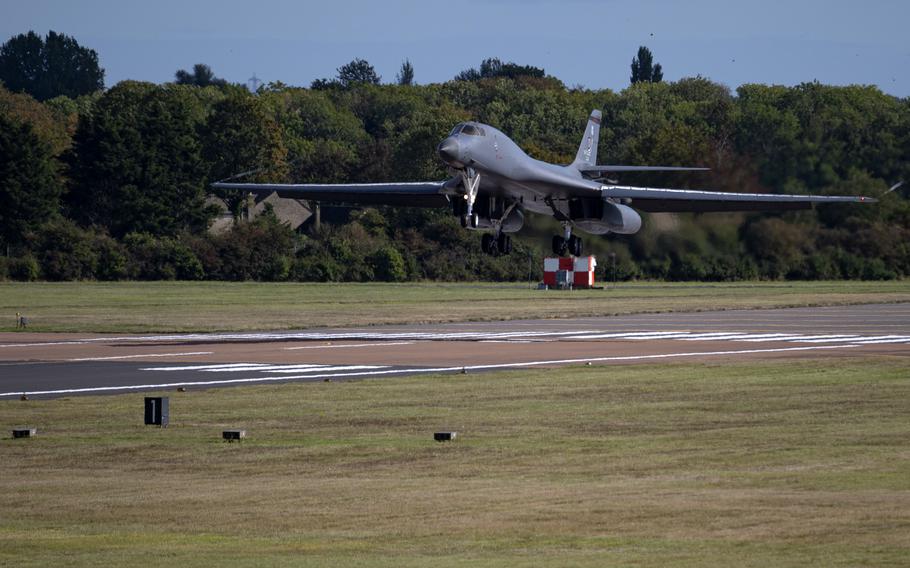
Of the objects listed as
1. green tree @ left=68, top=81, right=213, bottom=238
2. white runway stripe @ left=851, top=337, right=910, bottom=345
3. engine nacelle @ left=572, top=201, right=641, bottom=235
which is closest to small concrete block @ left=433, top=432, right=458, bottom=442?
white runway stripe @ left=851, top=337, right=910, bottom=345

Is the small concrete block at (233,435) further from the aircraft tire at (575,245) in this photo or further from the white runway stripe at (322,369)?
the aircraft tire at (575,245)

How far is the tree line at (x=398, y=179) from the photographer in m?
62.8

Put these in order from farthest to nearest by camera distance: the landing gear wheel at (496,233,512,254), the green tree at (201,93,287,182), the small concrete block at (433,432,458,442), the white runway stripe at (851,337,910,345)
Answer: the green tree at (201,93,287,182) → the landing gear wheel at (496,233,512,254) → the white runway stripe at (851,337,910,345) → the small concrete block at (433,432,458,442)

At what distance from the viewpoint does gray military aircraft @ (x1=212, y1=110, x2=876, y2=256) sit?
43562 mm

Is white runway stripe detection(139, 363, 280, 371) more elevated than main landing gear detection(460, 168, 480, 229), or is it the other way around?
main landing gear detection(460, 168, 480, 229)

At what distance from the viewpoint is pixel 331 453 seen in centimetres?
1973

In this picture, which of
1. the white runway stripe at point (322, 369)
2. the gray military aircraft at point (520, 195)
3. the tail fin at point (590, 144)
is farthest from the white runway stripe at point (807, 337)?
the tail fin at point (590, 144)

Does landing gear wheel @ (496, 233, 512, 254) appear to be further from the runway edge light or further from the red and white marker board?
the red and white marker board

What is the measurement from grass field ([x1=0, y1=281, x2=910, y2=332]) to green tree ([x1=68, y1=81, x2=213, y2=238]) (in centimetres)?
1438

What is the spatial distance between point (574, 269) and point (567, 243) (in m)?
30.3

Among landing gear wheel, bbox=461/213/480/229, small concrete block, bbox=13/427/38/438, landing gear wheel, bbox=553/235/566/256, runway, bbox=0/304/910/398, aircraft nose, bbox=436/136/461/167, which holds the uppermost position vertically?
aircraft nose, bbox=436/136/461/167

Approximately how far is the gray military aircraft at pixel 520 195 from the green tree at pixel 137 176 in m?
49.7

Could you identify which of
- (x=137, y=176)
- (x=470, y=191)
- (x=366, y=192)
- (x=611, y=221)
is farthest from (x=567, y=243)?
(x=137, y=176)

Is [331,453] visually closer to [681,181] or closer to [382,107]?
[681,181]
